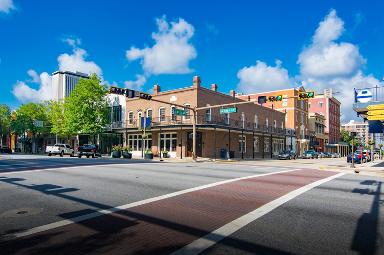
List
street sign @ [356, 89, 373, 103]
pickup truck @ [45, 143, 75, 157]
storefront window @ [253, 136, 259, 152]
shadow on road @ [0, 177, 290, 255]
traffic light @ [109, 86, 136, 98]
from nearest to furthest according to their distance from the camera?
shadow on road @ [0, 177, 290, 255] → street sign @ [356, 89, 373, 103] → traffic light @ [109, 86, 136, 98] → pickup truck @ [45, 143, 75, 157] → storefront window @ [253, 136, 259, 152]

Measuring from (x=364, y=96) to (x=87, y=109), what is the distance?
124 ft

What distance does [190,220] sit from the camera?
260 inches

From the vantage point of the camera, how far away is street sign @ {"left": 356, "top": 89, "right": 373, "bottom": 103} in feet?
69.8

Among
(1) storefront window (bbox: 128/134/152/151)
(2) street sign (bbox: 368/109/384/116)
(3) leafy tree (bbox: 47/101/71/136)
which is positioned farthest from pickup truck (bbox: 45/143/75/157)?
(2) street sign (bbox: 368/109/384/116)

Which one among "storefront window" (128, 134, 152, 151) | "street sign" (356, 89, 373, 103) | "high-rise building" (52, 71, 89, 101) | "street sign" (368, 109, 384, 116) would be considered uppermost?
"high-rise building" (52, 71, 89, 101)

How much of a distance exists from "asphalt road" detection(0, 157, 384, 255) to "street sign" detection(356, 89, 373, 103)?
12606 mm

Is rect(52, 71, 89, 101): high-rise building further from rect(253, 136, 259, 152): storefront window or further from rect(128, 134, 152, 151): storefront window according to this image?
rect(253, 136, 259, 152): storefront window

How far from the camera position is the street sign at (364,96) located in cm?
2128

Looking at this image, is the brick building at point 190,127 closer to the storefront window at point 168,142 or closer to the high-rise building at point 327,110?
the storefront window at point 168,142

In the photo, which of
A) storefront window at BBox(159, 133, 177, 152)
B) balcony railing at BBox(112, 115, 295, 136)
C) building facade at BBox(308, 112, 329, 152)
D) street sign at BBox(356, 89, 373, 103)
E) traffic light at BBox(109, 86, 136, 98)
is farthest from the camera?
building facade at BBox(308, 112, 329, 152)

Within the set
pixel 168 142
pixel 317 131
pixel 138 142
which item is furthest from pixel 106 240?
pixel 317 131

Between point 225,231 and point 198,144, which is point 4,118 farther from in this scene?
point 225,231

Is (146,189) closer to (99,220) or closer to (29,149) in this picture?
(99,220)

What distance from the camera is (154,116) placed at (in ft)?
142
